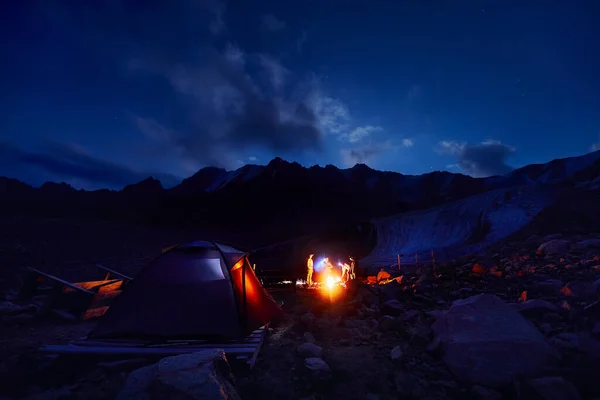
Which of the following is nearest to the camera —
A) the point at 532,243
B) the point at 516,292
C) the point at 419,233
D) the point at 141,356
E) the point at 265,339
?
the point at 141,356

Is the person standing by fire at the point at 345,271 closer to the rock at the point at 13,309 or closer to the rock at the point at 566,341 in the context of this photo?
the rock at the point at 566,341

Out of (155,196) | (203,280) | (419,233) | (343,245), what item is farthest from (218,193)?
(203,280)

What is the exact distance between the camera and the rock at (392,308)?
6.72 m

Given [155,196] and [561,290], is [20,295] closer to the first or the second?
[561,290]

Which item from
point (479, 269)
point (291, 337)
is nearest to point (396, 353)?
point (291, 337)

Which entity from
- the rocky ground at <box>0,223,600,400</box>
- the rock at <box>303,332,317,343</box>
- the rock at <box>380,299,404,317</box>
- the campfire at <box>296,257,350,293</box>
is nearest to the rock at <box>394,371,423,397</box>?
the rocky ground at <box>0,223,600,400</box>

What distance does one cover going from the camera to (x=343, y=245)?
30891 mm

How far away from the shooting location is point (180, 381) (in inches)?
116

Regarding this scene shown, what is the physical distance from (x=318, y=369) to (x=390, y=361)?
47.9 inches

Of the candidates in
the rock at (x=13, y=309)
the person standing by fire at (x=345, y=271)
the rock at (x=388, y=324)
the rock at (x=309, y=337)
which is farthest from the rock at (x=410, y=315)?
the rock at (x=13, y=309)

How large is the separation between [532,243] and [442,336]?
488 inches

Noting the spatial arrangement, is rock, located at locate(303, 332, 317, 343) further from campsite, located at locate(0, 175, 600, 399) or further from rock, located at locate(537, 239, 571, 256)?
rock, located at locate(537, 239, 571, 256)

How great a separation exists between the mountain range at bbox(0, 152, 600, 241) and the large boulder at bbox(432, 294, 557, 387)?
49.2 m

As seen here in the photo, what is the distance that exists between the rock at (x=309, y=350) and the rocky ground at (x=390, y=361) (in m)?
0.02
